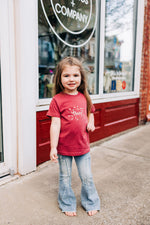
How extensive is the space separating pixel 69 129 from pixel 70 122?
6 cm

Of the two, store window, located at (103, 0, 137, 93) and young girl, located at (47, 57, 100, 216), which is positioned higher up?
store window, located at (103, 0, 137, 93)

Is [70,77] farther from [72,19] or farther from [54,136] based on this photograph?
[72,19]

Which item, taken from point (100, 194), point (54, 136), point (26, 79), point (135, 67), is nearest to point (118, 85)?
point (135, 67)

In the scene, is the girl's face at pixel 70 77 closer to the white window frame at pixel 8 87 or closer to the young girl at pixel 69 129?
the young girl at pixel 69 129

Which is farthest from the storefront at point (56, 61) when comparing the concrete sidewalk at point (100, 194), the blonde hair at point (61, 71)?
the blonde hair at point (61, 71)

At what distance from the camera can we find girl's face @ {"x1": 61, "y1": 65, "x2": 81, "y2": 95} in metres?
1.98

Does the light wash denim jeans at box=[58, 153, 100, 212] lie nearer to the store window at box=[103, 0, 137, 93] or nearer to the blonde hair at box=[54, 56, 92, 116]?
the blonde hair at box=[54, 56, 92, 116]

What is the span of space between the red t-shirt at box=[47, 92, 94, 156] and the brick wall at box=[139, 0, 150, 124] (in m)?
3.93

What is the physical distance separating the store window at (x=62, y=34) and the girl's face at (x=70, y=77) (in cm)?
140

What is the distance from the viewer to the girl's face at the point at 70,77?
1.98 metres

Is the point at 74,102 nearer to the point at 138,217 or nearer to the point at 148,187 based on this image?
the point at 138,217

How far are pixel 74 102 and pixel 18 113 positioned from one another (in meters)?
1.06

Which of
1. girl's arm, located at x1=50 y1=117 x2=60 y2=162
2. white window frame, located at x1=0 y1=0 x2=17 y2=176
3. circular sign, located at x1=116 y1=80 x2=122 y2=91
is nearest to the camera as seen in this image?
girl's arm, located at x1=50 y1=117 x2=60 y2=162

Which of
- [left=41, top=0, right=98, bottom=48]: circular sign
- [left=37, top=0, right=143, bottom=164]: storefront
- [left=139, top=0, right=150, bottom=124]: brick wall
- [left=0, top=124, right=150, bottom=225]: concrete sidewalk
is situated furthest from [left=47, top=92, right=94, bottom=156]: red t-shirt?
[left=139, top=0, right=150, bottom=124]: brick wall
